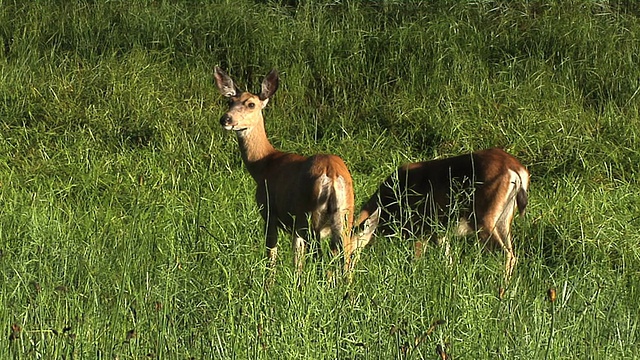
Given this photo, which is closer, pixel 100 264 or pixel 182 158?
pixel 100 264

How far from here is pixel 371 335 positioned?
4215mm

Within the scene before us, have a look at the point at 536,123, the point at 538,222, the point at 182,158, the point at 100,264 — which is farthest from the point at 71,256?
the point at 536,123

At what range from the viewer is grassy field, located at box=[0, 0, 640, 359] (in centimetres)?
424

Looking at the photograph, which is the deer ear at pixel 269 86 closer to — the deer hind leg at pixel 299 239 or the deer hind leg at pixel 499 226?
the deer hind leg at pixel 299 239

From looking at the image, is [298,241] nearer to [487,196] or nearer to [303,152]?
[487,196]

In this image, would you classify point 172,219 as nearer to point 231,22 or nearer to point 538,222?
point 538,222

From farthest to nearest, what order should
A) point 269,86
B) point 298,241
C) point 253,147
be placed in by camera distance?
1. point 269,86
2. point 253,147
3. point 298,241

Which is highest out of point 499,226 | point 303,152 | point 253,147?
point 499,226

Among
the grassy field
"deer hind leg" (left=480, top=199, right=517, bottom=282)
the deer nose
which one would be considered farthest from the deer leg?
the deer nose

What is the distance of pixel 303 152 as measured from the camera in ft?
28.8

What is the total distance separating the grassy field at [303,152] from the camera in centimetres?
424

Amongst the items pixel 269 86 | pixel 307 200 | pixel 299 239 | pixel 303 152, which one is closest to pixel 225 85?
pixel 269 86

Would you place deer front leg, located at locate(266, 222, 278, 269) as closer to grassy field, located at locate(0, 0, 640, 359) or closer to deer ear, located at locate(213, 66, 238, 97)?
grassy field, located at locate(0, 0, 640, 359)

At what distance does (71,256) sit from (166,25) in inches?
211
